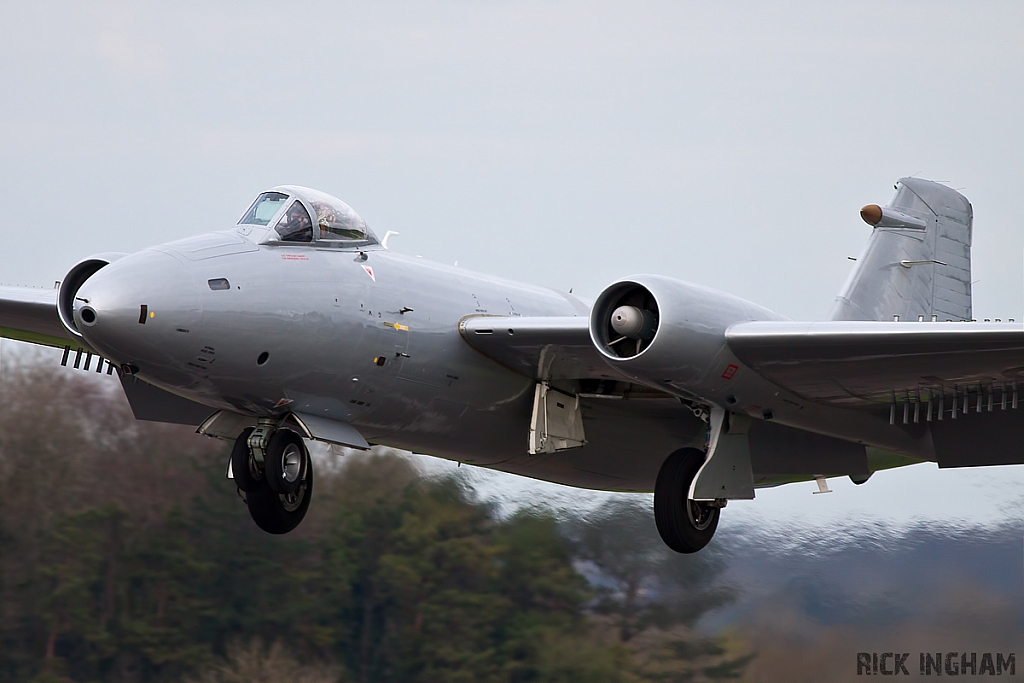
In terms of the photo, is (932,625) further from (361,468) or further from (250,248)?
(250,248)

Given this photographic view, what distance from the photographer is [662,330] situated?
11.8m

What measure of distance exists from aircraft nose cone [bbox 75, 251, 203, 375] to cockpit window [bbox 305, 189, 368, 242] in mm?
1608

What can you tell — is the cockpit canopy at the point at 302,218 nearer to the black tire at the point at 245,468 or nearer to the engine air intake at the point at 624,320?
the black tire at the point at 245,468

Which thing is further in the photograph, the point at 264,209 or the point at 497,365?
the point at 497,365

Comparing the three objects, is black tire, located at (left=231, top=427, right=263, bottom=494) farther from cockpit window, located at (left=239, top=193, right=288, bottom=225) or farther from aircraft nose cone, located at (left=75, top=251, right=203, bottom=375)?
cockpit window, located at (left=239, top=193, right=288, bottom=225)

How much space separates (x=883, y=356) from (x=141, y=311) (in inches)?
255

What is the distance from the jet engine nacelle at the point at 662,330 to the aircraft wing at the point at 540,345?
1.42ft

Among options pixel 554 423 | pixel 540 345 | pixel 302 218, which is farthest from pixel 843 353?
pixel 302 218

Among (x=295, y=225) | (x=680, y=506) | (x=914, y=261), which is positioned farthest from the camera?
(x=914, y=261)

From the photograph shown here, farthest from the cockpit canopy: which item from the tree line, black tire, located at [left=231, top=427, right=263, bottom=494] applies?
the tree line

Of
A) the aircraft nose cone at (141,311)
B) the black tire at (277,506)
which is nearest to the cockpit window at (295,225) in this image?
the aircraft nose cone at (141,311)

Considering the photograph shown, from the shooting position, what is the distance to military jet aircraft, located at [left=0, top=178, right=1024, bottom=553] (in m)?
11.7

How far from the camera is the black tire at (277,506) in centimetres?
1280

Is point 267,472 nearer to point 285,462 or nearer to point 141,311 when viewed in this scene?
point 285,462
